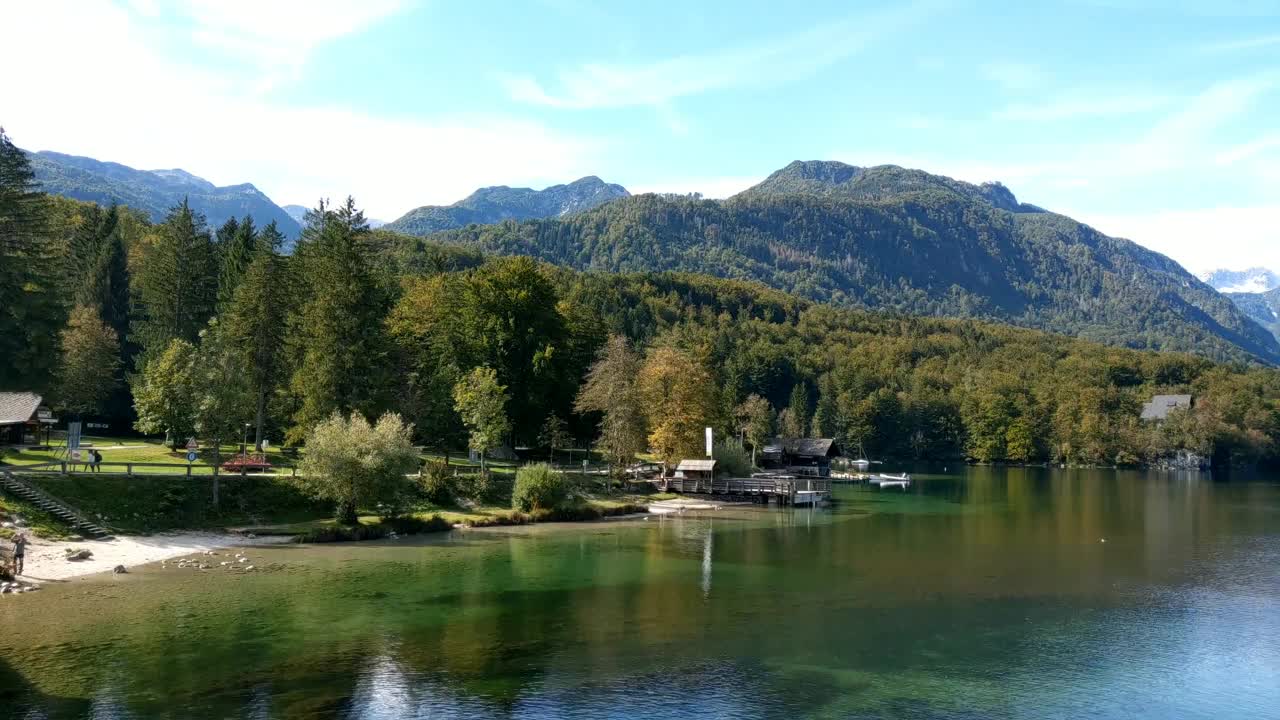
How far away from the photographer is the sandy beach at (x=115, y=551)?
34.7 metres

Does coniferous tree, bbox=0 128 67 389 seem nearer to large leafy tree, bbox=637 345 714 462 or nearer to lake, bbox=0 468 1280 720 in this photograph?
lake, bbox=0 468 1280 720

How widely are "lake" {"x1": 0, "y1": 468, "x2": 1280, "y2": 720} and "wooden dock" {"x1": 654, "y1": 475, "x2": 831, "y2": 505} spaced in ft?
82.5

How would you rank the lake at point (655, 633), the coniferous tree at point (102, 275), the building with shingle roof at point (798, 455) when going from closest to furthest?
Result: the lake at point (655, 633), the coniferous tree at point (102, 275), the building with shingle roof at point (798, 455)

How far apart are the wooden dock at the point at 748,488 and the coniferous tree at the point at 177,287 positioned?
42485mm

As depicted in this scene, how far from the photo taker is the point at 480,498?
5881 centimetres

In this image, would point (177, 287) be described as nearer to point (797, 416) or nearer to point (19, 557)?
point (19, 557)

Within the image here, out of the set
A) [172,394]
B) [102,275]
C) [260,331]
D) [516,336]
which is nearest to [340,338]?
[260,331]

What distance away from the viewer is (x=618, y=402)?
7138 cm

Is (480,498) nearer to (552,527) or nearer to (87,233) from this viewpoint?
(552,527)

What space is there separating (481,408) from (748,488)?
97.3 ft

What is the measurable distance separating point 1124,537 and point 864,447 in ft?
357

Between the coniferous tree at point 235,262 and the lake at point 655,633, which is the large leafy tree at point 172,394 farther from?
the lake at point 655,633

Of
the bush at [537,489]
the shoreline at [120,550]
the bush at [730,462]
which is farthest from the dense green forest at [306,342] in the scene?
the shoreline at [120,550]

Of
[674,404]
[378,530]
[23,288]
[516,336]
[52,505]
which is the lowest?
[378,530]
